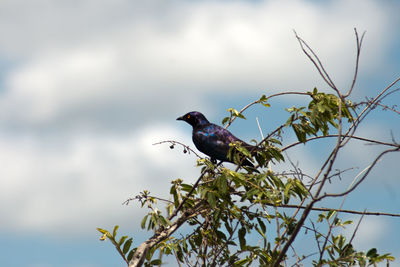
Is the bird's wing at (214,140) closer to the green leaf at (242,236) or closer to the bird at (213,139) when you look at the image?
the bird at (213,139)

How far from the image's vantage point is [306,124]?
622cm

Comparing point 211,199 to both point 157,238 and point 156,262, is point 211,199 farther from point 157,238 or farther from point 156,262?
point 156,262

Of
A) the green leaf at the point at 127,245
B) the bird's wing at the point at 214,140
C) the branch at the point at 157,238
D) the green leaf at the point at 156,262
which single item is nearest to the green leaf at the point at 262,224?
the branch at the point at 157,238

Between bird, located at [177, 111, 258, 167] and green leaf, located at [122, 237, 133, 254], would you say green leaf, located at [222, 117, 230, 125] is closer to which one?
bird, located at [177, 111, 258, 167]

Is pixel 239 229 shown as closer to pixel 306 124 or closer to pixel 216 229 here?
pixel 216 229

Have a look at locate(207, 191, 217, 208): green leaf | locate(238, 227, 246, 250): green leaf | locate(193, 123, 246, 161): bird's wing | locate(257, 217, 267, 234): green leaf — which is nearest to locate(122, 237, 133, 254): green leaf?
locate(207, 191, 217, 208): green leaf

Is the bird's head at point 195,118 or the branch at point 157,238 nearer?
the branch at point 157,238

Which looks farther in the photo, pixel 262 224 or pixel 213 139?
pixel 213 139

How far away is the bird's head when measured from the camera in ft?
26.6

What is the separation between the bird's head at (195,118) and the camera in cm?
810

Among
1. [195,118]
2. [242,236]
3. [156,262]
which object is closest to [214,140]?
[195,118]

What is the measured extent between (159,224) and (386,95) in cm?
281

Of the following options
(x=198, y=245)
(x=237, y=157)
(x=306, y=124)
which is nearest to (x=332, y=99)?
(x=306, y=124)

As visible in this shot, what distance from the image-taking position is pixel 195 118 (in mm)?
8172
